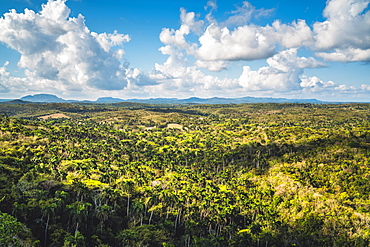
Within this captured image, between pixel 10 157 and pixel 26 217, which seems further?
pixel 10 157

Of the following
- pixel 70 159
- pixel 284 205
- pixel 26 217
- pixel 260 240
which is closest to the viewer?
pixel 26 217

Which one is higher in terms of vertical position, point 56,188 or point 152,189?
point 56,188

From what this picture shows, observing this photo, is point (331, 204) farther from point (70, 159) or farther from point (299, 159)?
point (70, 159)

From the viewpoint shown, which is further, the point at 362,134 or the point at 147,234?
the point at 362,134

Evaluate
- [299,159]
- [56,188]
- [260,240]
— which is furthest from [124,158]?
[299,159]

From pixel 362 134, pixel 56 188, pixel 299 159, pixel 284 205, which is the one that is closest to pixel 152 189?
pixel 56 188

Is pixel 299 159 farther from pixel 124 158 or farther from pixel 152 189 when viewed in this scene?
pixel 124 158

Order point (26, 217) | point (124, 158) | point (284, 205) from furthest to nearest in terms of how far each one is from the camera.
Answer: point (124, 158) → point (284, 205) → point (26, 217)

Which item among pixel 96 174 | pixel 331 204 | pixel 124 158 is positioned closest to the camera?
pixel 331 204

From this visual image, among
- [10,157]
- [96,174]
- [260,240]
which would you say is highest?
[10,157]
